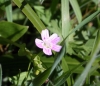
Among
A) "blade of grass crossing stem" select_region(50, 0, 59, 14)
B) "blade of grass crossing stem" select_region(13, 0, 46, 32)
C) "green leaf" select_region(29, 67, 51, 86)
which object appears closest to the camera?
"green leaf" select_region(29, 67, 51, 86)

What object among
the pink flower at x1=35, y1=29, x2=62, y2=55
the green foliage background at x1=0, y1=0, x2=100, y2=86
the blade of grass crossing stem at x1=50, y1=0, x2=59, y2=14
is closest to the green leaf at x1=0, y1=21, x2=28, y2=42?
the green foliage background at x1=0, y1=0, x2=100, y2=86

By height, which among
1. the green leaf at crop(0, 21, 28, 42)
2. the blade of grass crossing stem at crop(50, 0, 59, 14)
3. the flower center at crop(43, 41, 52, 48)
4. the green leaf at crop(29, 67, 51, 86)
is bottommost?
the green leaf at crop(29, 67, 51, 86)

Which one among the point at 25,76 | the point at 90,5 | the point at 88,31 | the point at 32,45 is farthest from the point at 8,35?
the point at 90,5

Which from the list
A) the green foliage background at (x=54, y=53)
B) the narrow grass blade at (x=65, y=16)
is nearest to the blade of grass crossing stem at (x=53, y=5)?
the green foliage background at (x=54, y=53)

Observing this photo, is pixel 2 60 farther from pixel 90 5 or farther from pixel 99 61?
pixel 90 5

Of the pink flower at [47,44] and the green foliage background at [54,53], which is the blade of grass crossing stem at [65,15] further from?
the pink flower at [47,44]

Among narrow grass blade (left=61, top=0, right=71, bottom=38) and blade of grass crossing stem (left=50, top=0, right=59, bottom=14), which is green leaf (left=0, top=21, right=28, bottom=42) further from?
blade of grass crossing stem (left=50, top=0, right=59, bottom=14)

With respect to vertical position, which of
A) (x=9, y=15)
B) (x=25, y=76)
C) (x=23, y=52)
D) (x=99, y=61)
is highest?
(x=9, y=15)

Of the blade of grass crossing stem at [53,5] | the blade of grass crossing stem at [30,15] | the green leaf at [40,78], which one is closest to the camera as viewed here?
the green leaf at [40,78]
